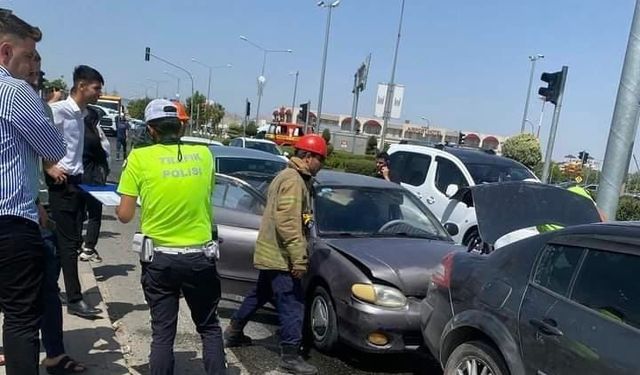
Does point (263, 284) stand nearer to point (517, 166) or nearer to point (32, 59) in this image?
point (32, 59)

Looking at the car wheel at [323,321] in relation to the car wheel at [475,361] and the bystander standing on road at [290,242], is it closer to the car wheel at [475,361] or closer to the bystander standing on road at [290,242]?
the bystander standing on road at [290,242]

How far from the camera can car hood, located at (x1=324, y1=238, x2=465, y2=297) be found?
4.57m

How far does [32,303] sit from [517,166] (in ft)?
32.2

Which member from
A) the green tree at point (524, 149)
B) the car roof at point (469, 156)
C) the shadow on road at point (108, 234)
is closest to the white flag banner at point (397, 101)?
the green tree at point (524, 149)

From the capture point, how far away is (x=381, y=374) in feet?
15.3

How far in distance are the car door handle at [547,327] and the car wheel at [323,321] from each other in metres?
1.81

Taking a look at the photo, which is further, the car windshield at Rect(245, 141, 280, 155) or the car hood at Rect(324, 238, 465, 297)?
the car windshield at Rect(245, 141, 280, 155)

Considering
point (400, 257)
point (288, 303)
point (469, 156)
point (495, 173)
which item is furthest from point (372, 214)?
point (469, 156)

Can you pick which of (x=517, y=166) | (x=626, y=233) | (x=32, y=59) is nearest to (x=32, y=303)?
(x=32, y=59)

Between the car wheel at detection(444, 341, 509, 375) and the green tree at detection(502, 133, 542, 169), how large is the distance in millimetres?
30894

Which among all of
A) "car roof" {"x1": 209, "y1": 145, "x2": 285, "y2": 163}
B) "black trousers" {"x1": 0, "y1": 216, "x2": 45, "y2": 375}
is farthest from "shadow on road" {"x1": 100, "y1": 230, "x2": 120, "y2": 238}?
"black trousers" {"x1": 0, "y1": 216, "x2": 45, "y2": 375}

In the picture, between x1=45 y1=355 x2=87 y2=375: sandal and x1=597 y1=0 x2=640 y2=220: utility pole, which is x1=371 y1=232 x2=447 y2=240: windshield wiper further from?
x1=45 y1=355 x2=87 y2=375: sandal

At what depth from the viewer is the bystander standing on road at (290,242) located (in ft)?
14.3

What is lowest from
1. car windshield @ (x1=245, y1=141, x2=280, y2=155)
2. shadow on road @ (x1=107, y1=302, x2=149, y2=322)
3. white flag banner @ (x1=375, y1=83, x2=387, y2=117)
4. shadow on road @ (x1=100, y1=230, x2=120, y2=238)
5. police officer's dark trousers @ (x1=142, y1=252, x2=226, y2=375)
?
shadow on road @ (x1=100, y1=230, x2=120, y2=238)
